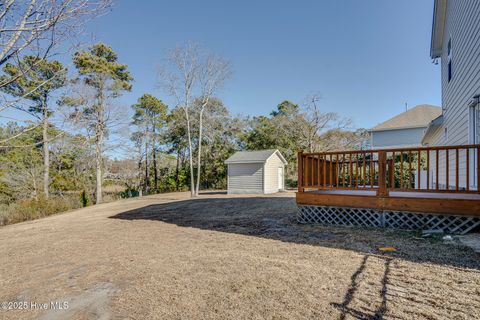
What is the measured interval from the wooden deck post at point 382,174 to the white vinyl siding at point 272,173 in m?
11.0

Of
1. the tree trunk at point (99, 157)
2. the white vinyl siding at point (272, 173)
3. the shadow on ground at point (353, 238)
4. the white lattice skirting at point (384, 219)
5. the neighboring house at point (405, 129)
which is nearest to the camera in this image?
the shadow on ground at point (353, 238)

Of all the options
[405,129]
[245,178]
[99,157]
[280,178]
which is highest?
[405,129]

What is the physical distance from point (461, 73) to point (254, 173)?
442 inches

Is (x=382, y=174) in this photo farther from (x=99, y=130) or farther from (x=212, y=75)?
(x=99, y=130)

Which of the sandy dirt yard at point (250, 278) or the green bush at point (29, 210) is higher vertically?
the sandy dirt yard at point (250, 278)

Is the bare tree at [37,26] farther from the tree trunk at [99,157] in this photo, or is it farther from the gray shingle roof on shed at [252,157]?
the tree trunk at [99,157]

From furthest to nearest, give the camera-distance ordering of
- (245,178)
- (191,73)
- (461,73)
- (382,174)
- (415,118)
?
(415,118) < (245,178) < (191,73) < (461,73) < (382,174)

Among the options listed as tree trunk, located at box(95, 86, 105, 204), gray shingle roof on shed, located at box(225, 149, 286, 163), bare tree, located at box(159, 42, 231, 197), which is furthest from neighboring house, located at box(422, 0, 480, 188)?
tree trunk, located at box(95, 86, 105, 204)

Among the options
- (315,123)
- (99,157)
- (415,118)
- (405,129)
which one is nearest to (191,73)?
(99,157)

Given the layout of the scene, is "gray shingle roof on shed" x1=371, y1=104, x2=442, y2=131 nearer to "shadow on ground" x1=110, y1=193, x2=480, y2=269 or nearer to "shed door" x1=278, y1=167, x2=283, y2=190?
"shed door" x1=278, y1=167, x2=283, y2=190

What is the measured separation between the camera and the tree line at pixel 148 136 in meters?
15.8

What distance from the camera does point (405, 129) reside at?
1730 centimetres

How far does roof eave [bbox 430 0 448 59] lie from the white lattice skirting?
7.05 metres

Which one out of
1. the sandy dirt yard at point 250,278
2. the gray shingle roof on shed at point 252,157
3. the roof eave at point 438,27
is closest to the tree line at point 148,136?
the gray shingle roof on shed at point 252,157
